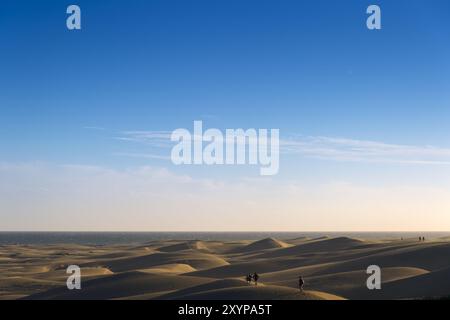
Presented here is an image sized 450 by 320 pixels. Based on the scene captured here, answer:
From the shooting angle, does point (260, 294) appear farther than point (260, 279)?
No

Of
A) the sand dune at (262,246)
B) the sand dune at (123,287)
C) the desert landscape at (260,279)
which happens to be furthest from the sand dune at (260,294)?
the sand dune at (262,246)

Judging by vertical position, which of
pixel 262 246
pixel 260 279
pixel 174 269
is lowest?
pixel 262 246

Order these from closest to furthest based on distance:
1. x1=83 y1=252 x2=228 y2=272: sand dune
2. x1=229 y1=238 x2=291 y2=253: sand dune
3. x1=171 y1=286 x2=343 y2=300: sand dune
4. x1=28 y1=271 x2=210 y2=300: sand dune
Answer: x1=171 y1=286 x2=343 y2=300: sand dune, x1=28 y1=271 x2=210 y2=300: sand dune, x1=83 y1=252 x2=228 y2=272: sand dune, x1=229 y1=238 x2=291 y2=253: sand dune

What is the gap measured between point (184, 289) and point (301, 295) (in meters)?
10.1

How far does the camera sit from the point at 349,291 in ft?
103

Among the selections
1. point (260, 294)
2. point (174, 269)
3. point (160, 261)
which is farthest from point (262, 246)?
point (260, 294)

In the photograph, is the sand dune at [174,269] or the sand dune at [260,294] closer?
the sand dune at [260,294]

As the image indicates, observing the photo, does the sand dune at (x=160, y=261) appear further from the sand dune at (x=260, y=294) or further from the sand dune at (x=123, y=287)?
the sand dune at (x=260, y=294)

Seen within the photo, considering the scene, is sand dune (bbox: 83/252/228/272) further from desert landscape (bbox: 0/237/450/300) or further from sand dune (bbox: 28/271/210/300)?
sand dune (bbox: 28/271/210/300)

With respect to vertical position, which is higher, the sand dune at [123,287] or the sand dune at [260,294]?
the sand dune at [260,294]

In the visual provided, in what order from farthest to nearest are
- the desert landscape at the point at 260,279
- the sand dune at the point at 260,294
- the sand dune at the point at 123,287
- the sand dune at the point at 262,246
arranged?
the sand dune at the point at 262,246
the sand dune at the point at 123,287
the desert landscape at the point at 260,279
the sand dune at the point at 260,294

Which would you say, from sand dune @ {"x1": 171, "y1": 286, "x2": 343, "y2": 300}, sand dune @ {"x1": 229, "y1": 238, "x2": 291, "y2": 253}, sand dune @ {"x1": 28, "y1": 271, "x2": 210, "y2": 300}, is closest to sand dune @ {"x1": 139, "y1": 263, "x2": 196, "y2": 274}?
sand dune @ {"x1": 28, "y1": 271, "x2": 210, "y2": 300}

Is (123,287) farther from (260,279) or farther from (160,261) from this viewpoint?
(160,261)
